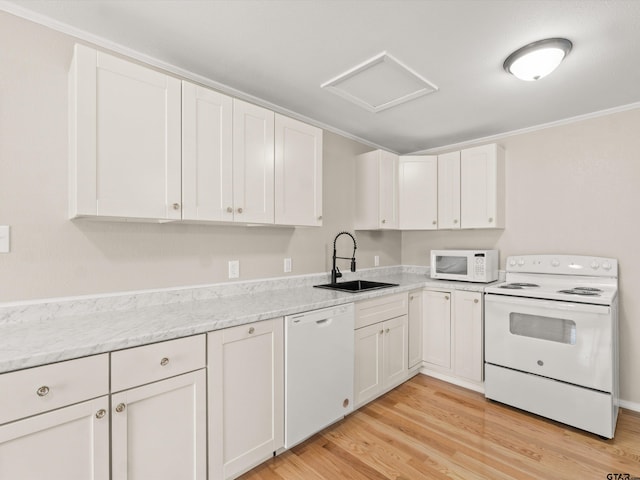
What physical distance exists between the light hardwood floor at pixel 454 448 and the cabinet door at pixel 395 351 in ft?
0.84

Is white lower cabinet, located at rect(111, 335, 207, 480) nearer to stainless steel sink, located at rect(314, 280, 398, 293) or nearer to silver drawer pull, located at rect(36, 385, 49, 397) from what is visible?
silver drawer pull, located at rect(36, 385, 49, 397)

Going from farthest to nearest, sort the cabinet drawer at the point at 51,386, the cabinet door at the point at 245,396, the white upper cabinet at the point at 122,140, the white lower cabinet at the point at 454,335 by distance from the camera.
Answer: the white lower cabinet at the point at 454,335, the cabinet door at the point at 245,396, the white upper cabinet at the point at 122,140, the cabinet drawer at the point at 51,386

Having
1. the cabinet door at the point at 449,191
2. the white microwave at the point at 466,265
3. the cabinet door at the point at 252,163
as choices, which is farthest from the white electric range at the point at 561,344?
the cabinet door at the point at 252,163

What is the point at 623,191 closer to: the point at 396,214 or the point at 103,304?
the point at 396,214

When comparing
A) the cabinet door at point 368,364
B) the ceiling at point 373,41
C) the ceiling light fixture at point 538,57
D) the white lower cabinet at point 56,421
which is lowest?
the cabinet door at point 368,364

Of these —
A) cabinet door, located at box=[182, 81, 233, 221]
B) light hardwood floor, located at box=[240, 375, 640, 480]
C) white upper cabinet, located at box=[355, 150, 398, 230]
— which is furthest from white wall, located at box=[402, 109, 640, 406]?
cabinet door, located at box=[182, 81, 233, 221]

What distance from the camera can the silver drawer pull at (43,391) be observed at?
1.11 m

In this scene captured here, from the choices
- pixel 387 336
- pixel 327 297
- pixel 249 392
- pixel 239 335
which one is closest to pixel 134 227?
pixel 239 335

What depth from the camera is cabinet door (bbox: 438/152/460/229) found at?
3242mm

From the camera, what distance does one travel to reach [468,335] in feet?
9.27

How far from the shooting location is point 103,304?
1.75 meters

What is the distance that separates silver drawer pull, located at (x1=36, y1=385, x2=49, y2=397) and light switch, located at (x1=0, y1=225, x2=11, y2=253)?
31.6 inches

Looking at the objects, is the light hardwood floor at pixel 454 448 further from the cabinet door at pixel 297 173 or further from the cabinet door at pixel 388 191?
the cabinet door at pixel 388 191

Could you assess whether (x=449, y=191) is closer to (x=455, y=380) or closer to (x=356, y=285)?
(x=356, y=285)
